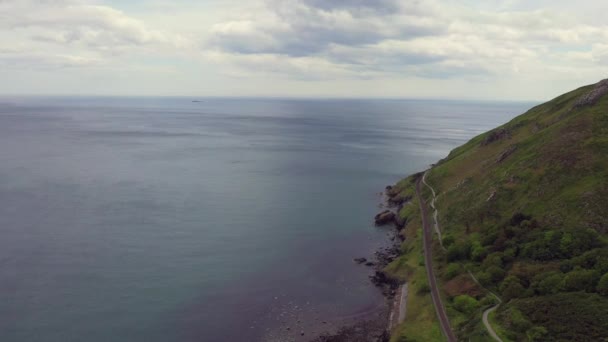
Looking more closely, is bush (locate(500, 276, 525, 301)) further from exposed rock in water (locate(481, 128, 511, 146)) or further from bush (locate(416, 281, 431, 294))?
exposed rock in water (locate(481, 128, 511, 146))

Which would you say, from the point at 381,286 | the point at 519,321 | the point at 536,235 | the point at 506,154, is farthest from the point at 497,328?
the point at 506,154

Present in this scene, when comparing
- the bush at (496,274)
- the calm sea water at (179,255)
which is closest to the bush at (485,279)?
the bush at (496,274)

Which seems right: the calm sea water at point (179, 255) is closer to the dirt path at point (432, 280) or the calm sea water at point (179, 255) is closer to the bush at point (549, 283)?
the dirt path at point (432, 280)

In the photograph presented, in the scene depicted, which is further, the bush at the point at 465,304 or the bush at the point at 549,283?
the bush at the point at 465,304

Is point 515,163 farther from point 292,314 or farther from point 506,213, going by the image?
point 292,314

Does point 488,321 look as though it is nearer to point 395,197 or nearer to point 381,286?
point 381,286

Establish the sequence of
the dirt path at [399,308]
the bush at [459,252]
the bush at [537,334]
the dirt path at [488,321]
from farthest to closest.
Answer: the bush at [459,252], the dirt path at [399,308], the dirt path at [488,321], the bush at [537,334]
